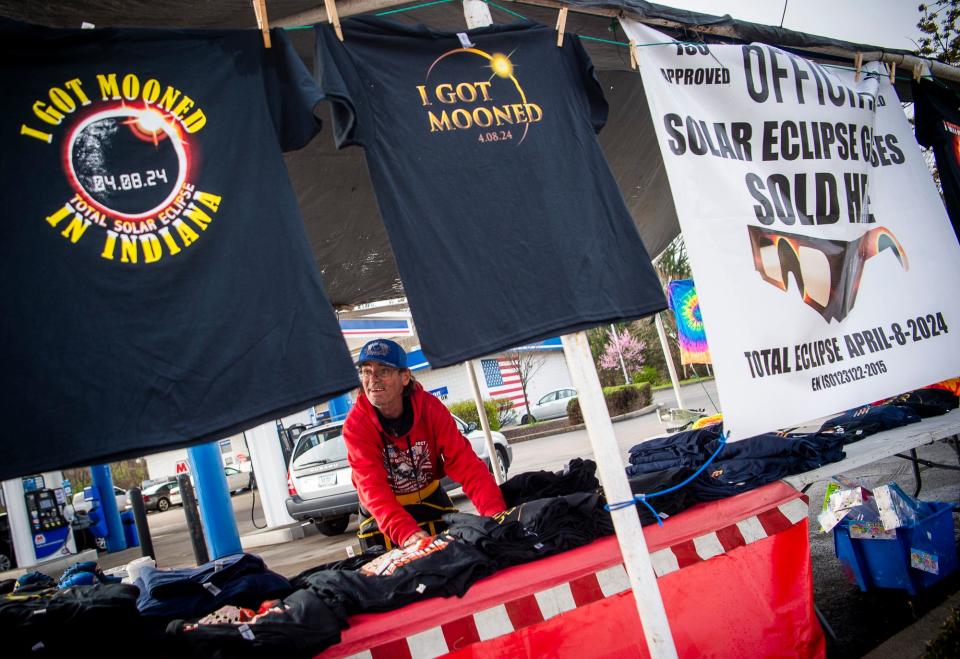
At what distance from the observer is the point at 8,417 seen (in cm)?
167

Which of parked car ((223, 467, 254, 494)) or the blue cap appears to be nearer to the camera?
the blue cap

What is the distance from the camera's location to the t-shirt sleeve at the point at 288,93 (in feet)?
7.34

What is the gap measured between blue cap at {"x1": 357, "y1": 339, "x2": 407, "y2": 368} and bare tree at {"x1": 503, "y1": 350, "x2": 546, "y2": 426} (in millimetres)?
25595

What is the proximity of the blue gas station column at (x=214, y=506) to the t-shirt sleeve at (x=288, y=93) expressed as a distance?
702 centimetres

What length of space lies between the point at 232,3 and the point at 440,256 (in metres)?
1.33

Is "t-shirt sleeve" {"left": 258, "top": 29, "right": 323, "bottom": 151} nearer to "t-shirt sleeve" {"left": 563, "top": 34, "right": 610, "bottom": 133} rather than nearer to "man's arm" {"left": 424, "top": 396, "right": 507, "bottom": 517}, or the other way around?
"t-shirt sleeve" {"left": 563, "top": 34, "right": 610, "bottom": 133}

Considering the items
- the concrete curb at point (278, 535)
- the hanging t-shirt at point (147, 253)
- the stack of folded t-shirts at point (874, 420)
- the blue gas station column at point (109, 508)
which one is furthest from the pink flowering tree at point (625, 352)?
the hanging t-shirt at point (147, 253)

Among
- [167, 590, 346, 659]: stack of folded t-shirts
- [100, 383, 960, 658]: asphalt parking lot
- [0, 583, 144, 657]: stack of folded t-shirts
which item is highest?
[0, 583, 144, 657]: stack of folded t-shirts

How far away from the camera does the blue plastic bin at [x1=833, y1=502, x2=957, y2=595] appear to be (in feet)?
11.8

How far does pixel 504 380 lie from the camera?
33875 mm

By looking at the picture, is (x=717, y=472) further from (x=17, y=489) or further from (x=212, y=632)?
(x=17, y=489)

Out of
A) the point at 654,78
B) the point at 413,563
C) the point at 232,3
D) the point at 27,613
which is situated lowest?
the point at 413,563

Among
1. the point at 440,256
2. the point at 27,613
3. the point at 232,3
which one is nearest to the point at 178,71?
the point at 232,3

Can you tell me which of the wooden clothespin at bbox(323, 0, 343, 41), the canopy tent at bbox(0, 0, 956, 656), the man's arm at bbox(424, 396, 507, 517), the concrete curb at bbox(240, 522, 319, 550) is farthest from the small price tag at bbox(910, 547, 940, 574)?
the concrete curb at bbox(240, 522, 319, 550)
